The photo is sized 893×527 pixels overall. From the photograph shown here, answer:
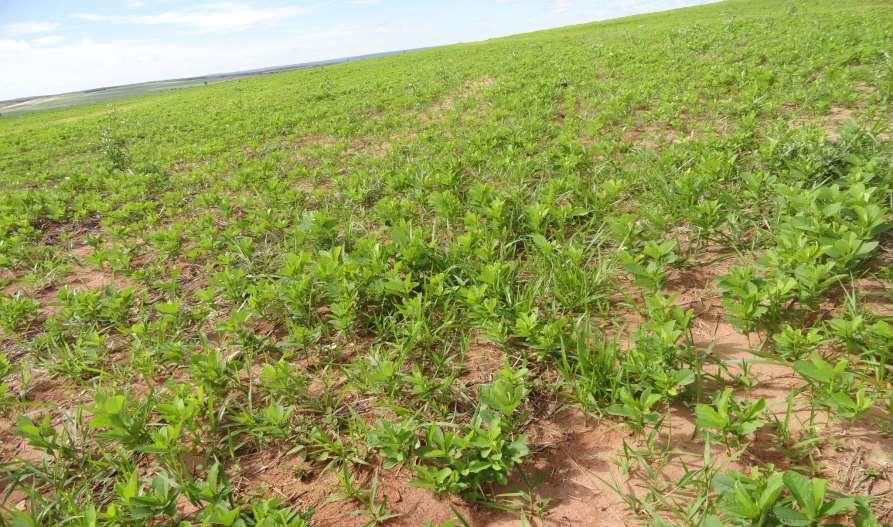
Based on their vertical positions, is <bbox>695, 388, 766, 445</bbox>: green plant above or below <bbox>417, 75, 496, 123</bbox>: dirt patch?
below

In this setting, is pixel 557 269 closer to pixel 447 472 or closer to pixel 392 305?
pixel 392 305

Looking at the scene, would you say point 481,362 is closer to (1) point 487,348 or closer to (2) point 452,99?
(1) point 487,348

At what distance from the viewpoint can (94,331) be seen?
12.9 ft

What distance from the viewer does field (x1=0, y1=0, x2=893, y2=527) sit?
2186 millimetres

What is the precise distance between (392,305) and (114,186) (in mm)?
8173

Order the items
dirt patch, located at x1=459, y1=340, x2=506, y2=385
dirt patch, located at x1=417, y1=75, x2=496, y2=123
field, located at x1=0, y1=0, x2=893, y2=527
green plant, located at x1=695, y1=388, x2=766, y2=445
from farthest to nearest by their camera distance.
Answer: dirt patch, located at x1=417, y1=75, x2=496, y2=123, dirt patch, located at x1=459, y1=340, x2=506, y2=385, field, located at x1=0, y1=0, x2=893, y2=527, green plant, located at x1=695, y1=388, x2=766, y2=445

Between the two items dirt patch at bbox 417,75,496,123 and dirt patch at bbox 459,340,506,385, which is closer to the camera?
dirt patch at bbox 459,340,506,385

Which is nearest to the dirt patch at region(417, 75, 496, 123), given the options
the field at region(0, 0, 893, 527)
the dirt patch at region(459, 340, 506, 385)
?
the field at region(0, 0, 893, 527)

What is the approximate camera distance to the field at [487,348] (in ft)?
7.17


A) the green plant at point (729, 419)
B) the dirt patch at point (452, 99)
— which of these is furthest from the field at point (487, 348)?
the dirt patch at point (452, 99)

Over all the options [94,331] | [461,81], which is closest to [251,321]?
[94,331]

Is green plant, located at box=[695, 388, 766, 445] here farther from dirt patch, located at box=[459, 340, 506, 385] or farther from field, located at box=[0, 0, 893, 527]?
dirt patch, located at box=[459, 340, 506, 385]

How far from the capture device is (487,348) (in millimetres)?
3270

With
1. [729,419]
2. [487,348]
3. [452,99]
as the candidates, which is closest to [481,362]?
[487,348]
